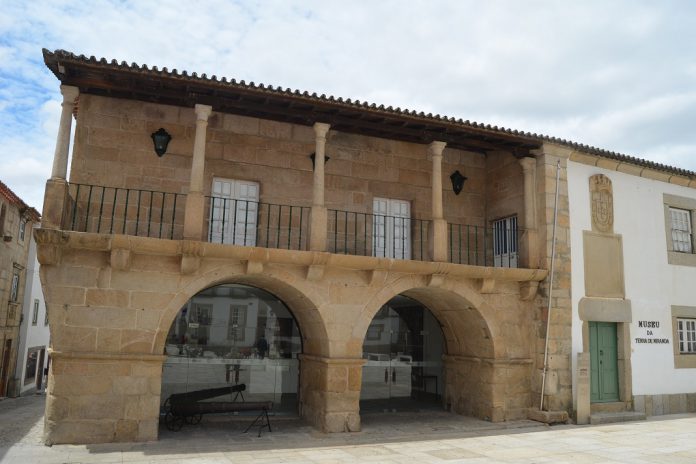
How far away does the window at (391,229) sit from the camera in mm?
11219

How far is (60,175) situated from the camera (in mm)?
8281

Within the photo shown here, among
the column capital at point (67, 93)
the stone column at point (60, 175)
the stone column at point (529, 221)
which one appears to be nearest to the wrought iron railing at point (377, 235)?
the stone column at point (529, 221)

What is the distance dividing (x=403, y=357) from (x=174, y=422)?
5.25 meters

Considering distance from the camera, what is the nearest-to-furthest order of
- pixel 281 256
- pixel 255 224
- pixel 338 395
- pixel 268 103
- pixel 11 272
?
pixel 281 256
pixel 338 395
pixel 268 103
pixel 255 224
pixel 11 272

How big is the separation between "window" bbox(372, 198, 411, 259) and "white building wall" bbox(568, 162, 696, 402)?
3279 millimetres

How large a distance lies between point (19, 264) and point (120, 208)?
11350 mm

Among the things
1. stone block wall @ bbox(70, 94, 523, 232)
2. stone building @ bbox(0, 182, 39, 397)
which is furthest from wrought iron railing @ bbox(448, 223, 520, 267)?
stone building @ bbox(0, 182, 39, 397)

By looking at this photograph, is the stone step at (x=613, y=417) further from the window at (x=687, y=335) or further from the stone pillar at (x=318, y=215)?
the stone pillar at (x=318, y=215)

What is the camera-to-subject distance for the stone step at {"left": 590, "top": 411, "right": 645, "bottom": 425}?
10.6m

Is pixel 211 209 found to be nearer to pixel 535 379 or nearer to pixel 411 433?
pixel 411 433

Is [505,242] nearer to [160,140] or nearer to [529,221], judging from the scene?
[529,221]

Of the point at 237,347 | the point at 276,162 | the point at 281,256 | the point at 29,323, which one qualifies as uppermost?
the point at 276,162

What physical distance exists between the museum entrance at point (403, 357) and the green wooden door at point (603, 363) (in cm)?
304

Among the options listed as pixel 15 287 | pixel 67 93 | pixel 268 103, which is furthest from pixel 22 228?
pixel 268 103
